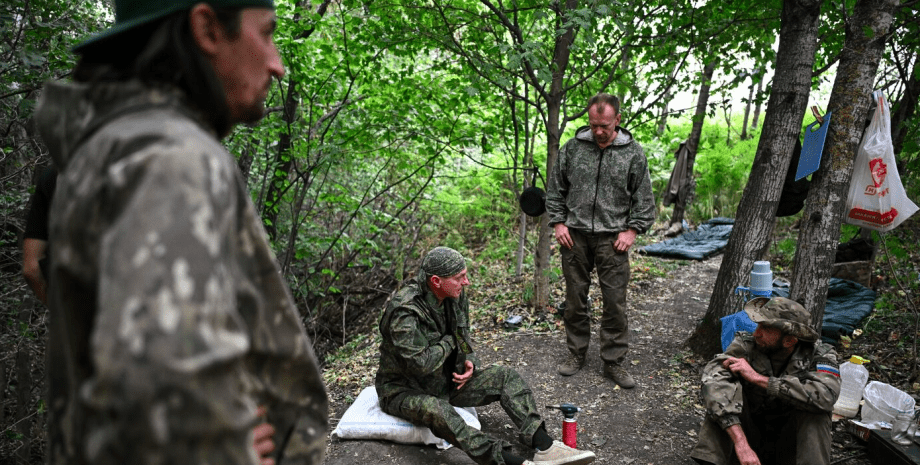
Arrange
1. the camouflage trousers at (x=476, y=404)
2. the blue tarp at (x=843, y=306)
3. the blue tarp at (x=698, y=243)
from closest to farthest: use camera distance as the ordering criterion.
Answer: the camouflage trousers at (x=476, y=404)
the blue tarp at (x=843, y=306)
the blue tarp at (x=698, y=243)

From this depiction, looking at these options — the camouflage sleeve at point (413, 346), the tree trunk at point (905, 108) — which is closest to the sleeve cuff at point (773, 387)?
the camouflage sleeve at point (413, 346)

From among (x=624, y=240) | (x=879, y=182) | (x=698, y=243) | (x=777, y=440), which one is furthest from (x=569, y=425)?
(x=698, y=243)

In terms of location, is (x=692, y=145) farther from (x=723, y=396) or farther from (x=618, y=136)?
(x=723, y=396)

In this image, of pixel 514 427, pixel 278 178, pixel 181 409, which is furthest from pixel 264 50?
pixel 278 178

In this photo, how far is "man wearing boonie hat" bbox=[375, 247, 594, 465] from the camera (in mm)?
3582

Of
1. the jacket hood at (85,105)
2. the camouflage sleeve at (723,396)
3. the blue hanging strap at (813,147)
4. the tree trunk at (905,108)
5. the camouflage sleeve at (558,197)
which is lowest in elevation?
the camouflage sleeve at (723,396)

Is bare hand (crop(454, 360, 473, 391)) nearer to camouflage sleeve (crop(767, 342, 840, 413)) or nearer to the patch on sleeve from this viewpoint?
camouflage sleeve (crop(767, 342, 840, 413))

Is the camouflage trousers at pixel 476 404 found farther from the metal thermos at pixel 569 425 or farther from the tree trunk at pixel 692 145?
the tree trunk at pixel 692 145

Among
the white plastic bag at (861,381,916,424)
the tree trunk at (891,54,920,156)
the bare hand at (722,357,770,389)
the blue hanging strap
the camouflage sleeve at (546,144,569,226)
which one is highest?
the tree trunk at (891,54,920,156)

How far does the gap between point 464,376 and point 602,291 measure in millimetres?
1601

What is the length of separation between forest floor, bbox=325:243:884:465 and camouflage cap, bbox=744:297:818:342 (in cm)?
102

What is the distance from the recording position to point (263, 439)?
1.13 metres

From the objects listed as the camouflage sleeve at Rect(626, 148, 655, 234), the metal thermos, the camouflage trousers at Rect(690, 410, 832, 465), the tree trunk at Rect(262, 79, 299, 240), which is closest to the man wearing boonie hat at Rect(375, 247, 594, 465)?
the metal thermos

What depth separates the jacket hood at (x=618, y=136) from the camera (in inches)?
189
